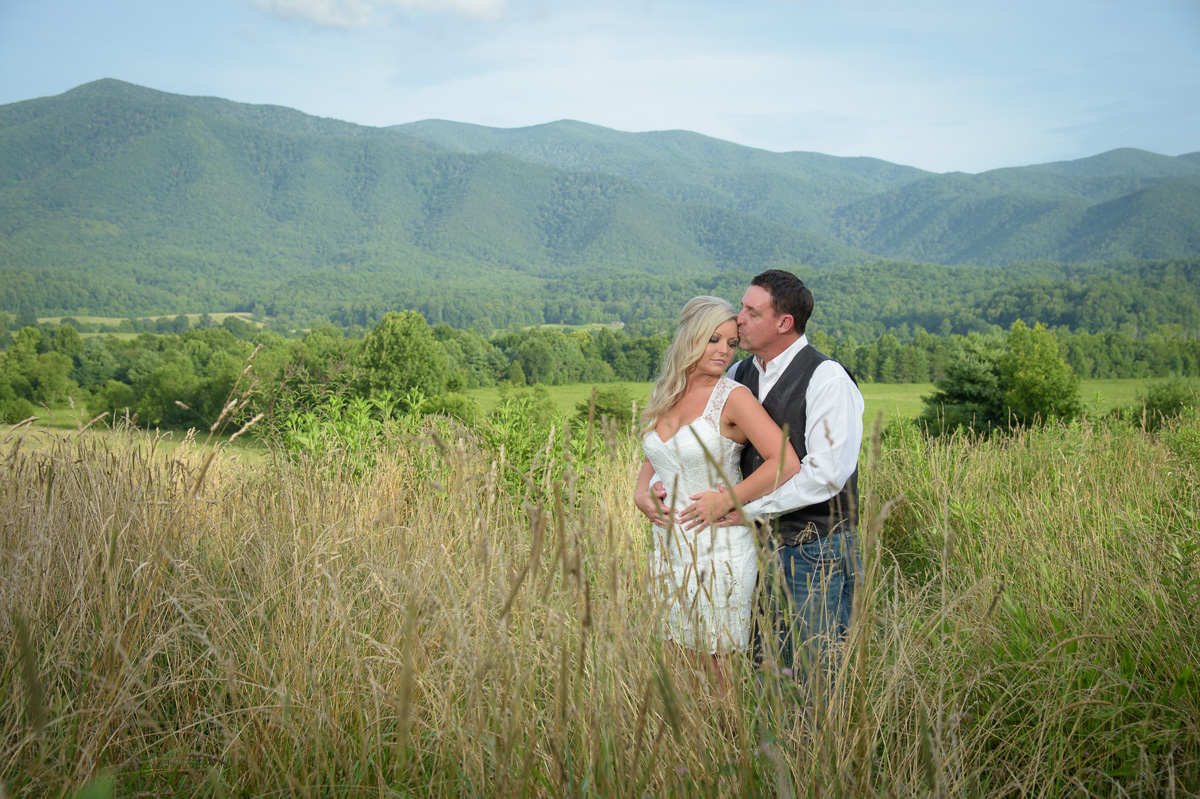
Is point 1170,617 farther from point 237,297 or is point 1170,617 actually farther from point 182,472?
point 237,297

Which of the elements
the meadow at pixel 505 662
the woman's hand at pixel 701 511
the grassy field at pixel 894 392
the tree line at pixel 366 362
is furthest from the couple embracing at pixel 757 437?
the grassy field at pixel 894 392

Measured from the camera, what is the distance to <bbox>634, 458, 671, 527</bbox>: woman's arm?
7.48ft

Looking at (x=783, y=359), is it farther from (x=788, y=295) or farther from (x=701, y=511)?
(x=701, y=511)

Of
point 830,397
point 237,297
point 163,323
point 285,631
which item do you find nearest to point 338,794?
point 285,631

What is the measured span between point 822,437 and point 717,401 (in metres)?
0.40

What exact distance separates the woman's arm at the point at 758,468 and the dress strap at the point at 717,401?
22mm

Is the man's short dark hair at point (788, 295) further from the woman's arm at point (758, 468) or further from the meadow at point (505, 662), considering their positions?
the meadow at point (505, 662)

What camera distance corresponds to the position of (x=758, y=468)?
101 inches

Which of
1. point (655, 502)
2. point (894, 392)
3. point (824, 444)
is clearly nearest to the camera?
point (655, 502)

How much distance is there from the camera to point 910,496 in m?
5.14

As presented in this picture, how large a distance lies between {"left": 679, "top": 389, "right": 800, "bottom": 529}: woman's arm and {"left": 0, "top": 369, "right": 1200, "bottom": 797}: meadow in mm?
288

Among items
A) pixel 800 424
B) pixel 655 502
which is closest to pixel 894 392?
pixel 800 424

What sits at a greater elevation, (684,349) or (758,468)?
(684,349)

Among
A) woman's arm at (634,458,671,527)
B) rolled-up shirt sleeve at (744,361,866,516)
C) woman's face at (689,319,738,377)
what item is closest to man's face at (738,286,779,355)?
woman's face at (689,319,738,377)
